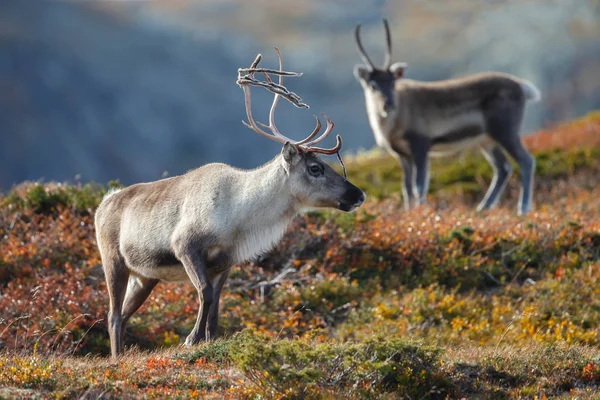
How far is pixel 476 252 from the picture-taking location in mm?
10641

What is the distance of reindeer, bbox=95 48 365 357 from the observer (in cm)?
701

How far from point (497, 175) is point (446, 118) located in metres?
1.44

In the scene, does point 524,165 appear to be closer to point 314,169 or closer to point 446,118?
point 446,118

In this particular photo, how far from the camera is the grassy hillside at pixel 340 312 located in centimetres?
592

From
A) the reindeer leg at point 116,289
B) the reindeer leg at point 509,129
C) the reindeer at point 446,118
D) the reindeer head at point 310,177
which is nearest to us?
the reindeer head at point 310,177

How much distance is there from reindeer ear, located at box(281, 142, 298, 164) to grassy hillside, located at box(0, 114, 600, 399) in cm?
155

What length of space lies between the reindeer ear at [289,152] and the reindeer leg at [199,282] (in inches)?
44.6

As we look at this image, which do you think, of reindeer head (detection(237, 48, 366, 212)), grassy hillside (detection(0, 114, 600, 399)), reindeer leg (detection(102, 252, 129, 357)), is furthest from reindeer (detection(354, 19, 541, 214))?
reindeer leg (detection(102, 252, 129, 357))

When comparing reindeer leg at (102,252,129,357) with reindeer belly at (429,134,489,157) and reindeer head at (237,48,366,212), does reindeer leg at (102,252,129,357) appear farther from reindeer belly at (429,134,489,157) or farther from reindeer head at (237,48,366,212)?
reindeer belly at (429,134,489,157)

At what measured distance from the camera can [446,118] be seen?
14.3 meters

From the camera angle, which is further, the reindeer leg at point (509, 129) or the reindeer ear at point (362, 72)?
the reindeer ear at point (362, 72)

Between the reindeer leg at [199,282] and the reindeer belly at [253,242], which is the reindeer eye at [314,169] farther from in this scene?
the reindeer leg at [199,282]

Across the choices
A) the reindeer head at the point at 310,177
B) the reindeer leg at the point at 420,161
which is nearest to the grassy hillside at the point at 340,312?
the reindeer leg at the point at 420,161

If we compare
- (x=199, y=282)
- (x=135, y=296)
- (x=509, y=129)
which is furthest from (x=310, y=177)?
(x=509, y=129)
